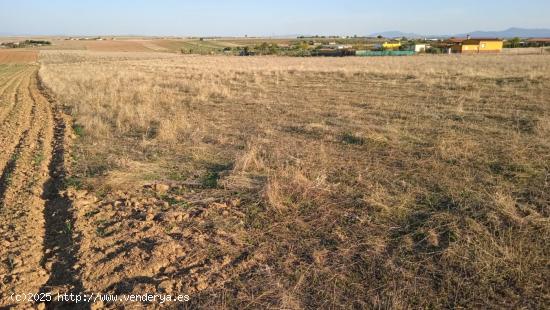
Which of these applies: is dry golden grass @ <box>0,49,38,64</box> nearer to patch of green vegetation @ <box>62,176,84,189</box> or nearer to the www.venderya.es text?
patch of green vegetation @ <box>62,176,84,189</box>

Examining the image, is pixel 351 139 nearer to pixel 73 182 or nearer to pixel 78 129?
pixel 73 182

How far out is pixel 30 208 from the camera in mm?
5195

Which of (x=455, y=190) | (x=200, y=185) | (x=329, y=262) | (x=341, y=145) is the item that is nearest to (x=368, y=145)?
(x=341, y=145)

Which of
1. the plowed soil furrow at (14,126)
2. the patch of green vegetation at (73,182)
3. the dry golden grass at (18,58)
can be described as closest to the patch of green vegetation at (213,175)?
the patch of green vegetation at (73,182)

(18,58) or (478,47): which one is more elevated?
(478,47)

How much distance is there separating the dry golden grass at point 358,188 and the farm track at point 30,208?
56 centimetres

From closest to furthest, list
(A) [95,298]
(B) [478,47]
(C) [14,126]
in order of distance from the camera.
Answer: (A) [95,298] < (C) [14,126] < (B) [478,47]

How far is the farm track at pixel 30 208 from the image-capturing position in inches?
150

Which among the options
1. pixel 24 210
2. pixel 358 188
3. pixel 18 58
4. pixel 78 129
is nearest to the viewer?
pixel 24 210

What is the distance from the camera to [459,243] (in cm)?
412

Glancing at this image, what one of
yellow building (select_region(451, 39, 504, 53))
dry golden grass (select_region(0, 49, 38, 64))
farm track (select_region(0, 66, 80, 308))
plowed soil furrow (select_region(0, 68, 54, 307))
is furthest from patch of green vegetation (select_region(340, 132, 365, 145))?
yellow building (select_region(451, 39, 504, 53))

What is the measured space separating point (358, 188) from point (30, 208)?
14.4 feet

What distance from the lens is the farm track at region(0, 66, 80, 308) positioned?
150 inches

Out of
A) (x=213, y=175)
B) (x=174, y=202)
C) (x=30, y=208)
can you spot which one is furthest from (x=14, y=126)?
(x=174, y=202)
